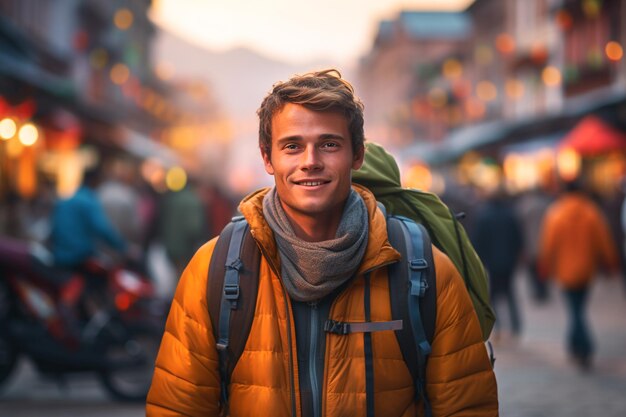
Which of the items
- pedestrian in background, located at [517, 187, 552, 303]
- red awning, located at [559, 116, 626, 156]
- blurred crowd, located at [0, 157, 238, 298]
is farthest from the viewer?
red awning, located at [559, 116, 626, 156]

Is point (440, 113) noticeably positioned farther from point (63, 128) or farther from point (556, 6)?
point (63, 128)

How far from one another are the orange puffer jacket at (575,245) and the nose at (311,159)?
7518mm

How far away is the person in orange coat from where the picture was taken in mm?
9656

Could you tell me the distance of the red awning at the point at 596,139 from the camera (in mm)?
20062

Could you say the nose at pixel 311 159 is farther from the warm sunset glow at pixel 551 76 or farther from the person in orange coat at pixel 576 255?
the warm sunset glow at pixel 551 76

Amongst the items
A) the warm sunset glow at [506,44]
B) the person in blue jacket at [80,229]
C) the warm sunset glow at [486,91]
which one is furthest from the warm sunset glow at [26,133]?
the warm sunset glow at [486,91]

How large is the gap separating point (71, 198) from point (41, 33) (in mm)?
24098

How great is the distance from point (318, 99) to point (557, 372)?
697 cm

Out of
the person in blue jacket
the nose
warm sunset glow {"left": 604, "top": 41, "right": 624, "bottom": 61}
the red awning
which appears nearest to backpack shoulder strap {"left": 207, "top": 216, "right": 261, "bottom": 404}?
the nose

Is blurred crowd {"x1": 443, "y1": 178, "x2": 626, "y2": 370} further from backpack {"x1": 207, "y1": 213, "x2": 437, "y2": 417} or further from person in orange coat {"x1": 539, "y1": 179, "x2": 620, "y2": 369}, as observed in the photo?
backpack {"x1": 207, "y1": 213, "x2": 437, "y2": 417}

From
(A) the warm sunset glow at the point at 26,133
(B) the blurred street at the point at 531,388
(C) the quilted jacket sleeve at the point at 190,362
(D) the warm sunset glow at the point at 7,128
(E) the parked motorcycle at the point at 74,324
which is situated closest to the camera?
(C) the quilted jacket sleeve at the point at 190,362

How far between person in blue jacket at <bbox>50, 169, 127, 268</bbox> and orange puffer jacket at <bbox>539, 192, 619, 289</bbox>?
14.5 ft

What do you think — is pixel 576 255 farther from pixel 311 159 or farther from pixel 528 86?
pixel 528 86

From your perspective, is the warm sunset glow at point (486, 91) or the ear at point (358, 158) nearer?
the ear at point (358, 158)
